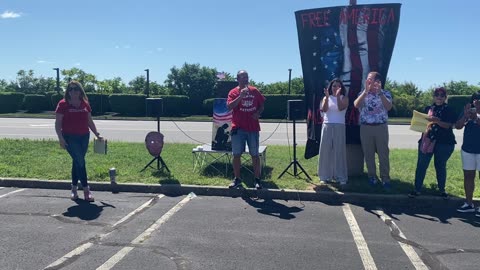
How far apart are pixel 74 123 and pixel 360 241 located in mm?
4317

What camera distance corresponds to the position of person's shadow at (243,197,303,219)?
6480mm

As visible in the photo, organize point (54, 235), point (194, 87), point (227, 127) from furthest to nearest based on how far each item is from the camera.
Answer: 1. point (194, 87)
2. point (227, 127)
3. point (54, 235)

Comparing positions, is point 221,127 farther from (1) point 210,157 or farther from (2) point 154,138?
(2) point 154,138

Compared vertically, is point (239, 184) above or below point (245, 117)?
below

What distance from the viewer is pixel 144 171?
885cm

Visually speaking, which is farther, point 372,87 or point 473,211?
point 372,87

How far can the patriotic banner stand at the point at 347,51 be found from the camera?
323 inches

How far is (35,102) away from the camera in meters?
37.8

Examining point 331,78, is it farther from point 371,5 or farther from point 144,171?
point 144,171

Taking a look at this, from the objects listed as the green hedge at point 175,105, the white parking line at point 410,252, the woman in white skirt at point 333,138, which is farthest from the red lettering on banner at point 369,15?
the green hedge at point 175,105

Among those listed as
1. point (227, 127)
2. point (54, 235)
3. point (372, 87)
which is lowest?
point (54, 235)

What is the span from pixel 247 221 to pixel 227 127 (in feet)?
12.0

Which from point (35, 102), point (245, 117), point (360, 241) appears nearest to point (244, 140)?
point (245, 117)

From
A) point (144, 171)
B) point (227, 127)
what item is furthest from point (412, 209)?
point (144, 171)
